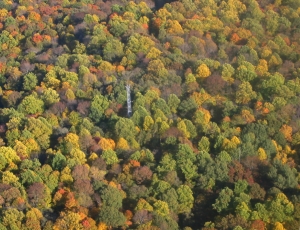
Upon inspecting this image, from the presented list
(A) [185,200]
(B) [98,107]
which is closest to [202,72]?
(B) [98,107]

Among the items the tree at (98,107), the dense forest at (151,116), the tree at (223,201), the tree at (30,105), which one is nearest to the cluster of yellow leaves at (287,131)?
the dense forest at (151,116)

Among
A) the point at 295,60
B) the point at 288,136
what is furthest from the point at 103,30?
the point at 288,136

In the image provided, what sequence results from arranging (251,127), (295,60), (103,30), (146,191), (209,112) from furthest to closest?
(103,30)
(295,60)
(209,112)
(251,127)
(146,191)

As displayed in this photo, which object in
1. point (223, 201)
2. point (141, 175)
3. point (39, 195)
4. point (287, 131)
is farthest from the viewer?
point (287, 131)

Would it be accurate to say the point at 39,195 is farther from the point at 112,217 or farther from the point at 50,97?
Answer: the point at 50,97

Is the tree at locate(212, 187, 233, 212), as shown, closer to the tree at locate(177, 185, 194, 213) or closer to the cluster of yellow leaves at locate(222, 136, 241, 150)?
the tree at locate(177, 185, 194, 213)

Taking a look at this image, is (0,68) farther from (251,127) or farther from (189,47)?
(251,127)

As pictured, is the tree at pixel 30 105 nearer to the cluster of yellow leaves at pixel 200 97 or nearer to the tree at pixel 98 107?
the tree at pixel 98 107

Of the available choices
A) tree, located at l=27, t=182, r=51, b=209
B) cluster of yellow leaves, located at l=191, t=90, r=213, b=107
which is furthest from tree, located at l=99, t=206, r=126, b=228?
cluster of yellow leaves, located at l=191, t=90, r=213, b=107
